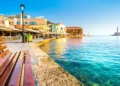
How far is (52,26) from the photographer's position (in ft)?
268

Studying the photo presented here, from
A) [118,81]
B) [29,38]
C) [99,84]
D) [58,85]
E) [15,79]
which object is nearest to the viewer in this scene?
[15,79]

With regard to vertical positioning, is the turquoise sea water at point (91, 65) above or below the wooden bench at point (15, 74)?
below

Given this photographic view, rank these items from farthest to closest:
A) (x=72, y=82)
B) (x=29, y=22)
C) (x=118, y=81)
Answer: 1. (x=29, y=22)
2. (x=118, y=81)
3. (x=72, y=82)

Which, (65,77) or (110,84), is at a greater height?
(65,77)

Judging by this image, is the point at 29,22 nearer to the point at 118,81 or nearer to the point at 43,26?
the point at 43,26

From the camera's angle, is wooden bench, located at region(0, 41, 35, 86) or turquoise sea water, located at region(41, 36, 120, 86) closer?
wooden bench, located at region(0, 41, 35, 86)

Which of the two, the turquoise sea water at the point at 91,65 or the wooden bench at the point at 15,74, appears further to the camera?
the turquoise sea water at the point at 91,65

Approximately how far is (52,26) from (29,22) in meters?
19.3

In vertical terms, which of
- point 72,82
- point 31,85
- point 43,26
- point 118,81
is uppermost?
point 43,26

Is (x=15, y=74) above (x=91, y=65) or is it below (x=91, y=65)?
above

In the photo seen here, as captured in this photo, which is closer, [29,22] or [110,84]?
[110,84]

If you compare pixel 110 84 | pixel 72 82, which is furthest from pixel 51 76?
pixel 110 84

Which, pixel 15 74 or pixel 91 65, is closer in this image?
pixel 15 74

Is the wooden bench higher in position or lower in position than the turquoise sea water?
higher
